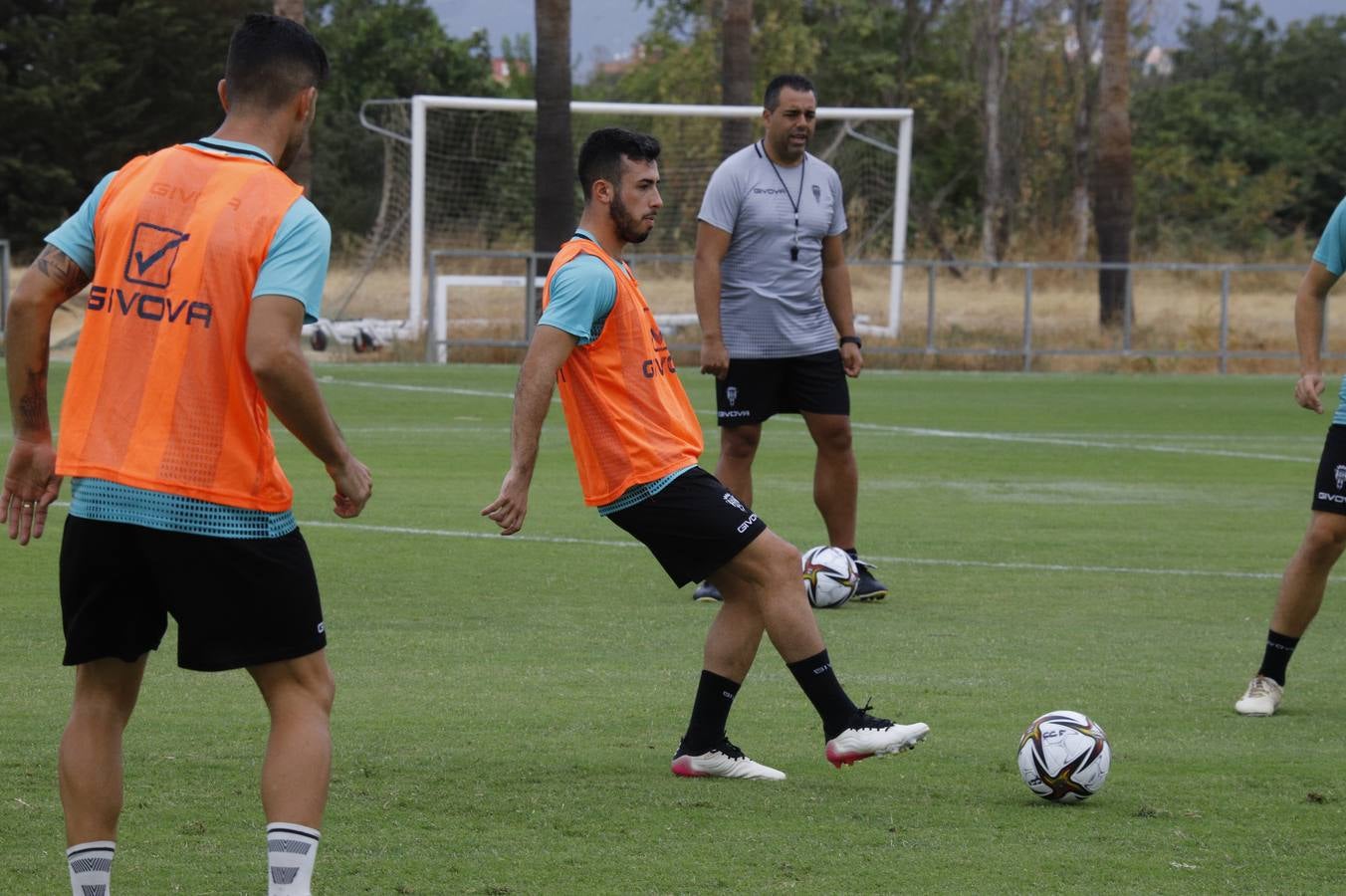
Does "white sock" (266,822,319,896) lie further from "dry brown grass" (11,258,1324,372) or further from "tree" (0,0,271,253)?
"tree" (0,0,271,253)

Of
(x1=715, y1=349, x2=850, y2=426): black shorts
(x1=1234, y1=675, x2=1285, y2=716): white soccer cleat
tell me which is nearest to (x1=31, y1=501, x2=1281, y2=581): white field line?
(x1=715, y1=349, x2=850, y2=426): black shorts

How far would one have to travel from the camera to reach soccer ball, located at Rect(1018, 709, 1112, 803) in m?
5.50

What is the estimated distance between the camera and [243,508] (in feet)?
13.6

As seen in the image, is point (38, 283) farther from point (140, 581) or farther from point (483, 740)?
A: point (483, 740)

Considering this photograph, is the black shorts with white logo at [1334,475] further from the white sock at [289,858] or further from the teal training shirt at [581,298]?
the white sock at [289,858]

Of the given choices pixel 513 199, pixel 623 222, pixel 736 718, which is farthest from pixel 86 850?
pixel 513 199

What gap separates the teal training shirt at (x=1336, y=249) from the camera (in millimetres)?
6777

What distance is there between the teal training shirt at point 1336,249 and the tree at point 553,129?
21.4 m

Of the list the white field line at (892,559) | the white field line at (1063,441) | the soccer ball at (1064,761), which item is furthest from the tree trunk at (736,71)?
the soccer ball at (1064,761)

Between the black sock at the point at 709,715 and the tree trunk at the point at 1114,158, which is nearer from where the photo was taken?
the black sock at the point at 709,715

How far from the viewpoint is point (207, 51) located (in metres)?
48.7

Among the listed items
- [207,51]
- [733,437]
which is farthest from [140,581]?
[207,51]

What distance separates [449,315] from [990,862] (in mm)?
24063

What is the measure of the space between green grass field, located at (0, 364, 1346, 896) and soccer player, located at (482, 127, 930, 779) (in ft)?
0.68
